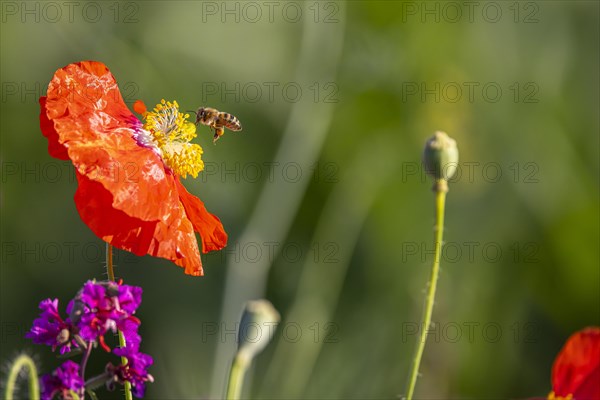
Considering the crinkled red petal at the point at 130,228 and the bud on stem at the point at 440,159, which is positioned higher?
the bud on stem at the point at 440,159

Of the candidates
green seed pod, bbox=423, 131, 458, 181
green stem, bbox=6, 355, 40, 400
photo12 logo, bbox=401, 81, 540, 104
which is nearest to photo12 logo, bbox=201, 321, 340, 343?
photo12 logo, bbox=401, 81, 540, 104

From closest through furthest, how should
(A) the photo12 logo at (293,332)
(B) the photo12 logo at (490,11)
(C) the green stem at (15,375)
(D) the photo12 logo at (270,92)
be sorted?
(C) the green stem at (15,375), (A) the photo12 logo at (293,332), (D) the photo12 logo at (270,92), (B) the photo12 logo at (490,11)

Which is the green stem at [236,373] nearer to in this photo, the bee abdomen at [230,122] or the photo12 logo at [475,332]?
the bee abdomen at [230,122]

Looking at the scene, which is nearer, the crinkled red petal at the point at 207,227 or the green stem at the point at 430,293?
the green stem at the point at 430,293

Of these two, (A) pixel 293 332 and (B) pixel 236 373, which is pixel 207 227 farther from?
(A) pixel 293 332

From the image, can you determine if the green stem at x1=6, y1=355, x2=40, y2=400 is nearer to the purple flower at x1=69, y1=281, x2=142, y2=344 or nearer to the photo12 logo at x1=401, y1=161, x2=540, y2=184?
the purple flower at x1=69, y1=281, x2=142, y2=344

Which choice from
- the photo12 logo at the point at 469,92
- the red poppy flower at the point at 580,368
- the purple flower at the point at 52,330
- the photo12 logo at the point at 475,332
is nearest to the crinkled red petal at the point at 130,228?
the purple flower at the point at 52,330
